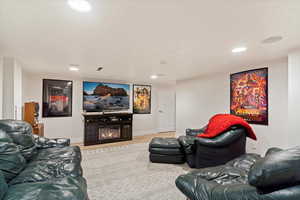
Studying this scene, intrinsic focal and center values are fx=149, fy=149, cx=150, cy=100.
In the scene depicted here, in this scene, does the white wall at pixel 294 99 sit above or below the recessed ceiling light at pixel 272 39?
below

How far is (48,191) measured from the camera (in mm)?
1098

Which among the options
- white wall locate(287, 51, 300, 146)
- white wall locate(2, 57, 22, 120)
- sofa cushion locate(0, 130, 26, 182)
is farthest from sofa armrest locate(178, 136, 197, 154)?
white wall locate(2, 57, 22, 120)

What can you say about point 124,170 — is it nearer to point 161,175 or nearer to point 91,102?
point 161,175

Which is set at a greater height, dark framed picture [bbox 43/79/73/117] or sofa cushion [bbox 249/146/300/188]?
dark framed picture [bbox 43/79/73/117]

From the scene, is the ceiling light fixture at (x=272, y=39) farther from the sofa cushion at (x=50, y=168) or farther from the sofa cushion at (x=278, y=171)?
the sofa cushion at (x=50, y=168)

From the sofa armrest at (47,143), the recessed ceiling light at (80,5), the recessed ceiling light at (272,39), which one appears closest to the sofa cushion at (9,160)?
the sofa armrest at (47,143)

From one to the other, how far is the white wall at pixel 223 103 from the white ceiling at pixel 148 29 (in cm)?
59

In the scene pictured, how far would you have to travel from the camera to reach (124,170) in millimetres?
2816

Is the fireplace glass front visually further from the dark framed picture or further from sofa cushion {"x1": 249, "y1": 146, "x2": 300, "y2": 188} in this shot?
sofa cushion {"x1": 249, "y1": 146, "x2": 300, "y2": 188}

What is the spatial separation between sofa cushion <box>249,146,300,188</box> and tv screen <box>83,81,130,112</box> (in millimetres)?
4933

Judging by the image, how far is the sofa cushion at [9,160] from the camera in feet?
4.59

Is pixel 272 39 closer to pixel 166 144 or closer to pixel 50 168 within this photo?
pixel 166 144

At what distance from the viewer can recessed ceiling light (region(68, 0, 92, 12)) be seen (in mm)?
1301

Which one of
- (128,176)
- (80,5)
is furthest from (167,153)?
(80,5)
